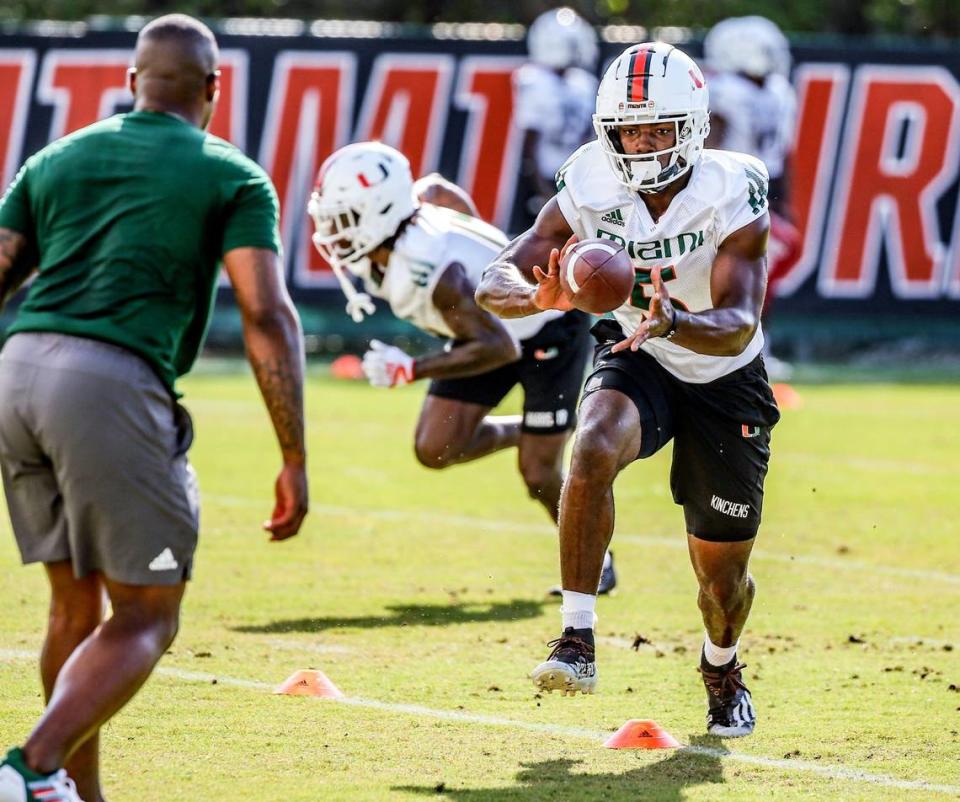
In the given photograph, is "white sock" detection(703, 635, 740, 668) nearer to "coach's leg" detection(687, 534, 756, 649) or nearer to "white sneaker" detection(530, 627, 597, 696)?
"coach's leg" detection(687, 534, 756, 649)

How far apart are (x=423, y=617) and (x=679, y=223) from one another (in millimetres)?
2407

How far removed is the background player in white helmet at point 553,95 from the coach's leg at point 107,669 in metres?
13.2

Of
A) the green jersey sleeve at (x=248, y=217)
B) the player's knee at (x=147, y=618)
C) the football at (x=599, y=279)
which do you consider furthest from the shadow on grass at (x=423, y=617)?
the green jersey sleeve at (x=248, y=217)

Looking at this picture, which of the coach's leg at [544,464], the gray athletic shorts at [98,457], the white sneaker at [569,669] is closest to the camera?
the gray athletic shorts at [98,457]

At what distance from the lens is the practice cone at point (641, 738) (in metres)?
5.43

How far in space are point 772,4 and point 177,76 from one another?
20426mm

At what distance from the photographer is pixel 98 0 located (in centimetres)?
2342

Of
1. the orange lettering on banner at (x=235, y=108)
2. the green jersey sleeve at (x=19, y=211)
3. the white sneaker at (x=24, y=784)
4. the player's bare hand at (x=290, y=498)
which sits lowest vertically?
the orange lettering on banner at (x=235, y=108)

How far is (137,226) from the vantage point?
4266mm

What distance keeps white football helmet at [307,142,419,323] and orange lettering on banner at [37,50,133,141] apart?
10046 mm

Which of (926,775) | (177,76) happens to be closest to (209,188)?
(177,76)

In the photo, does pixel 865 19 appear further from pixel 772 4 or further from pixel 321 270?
pixel 321 270

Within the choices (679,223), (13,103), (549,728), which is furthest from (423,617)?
(13,103)

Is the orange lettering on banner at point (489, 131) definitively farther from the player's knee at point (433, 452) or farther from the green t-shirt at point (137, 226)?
the green t-shirt at point (137, 226)
